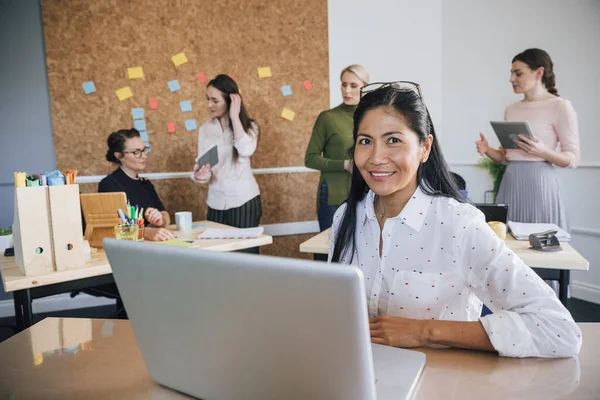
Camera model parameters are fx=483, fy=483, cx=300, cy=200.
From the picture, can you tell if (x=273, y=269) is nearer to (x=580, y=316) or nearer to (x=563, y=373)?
(x=563, y=373)

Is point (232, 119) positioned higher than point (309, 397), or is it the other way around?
point (232, 119)

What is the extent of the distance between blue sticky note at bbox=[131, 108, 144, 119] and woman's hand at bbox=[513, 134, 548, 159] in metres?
2.61

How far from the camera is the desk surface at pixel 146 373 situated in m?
0.74

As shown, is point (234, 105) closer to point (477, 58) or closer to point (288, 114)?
point (288, 114)

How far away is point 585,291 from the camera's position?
136 inches

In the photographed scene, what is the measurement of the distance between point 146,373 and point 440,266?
2.23ft

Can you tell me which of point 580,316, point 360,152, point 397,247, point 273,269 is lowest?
point 580,316

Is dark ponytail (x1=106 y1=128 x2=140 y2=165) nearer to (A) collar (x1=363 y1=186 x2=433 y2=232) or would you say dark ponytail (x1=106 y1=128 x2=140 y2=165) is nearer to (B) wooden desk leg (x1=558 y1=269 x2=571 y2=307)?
(A) collar (x1=363 y1=186 x2=433 y2=232)

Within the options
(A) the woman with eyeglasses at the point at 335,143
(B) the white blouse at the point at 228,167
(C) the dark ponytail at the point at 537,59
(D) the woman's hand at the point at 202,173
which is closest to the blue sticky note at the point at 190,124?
(B) the white blouse at the point at 228,167

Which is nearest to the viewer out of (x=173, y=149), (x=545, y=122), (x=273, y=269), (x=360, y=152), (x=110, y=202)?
(x=273, y=269)

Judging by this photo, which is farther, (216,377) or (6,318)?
(6,318)

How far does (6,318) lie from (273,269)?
11.5 feet

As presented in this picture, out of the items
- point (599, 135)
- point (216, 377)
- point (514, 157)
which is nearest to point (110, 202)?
point (216, 377)

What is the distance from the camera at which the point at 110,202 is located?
212cm
